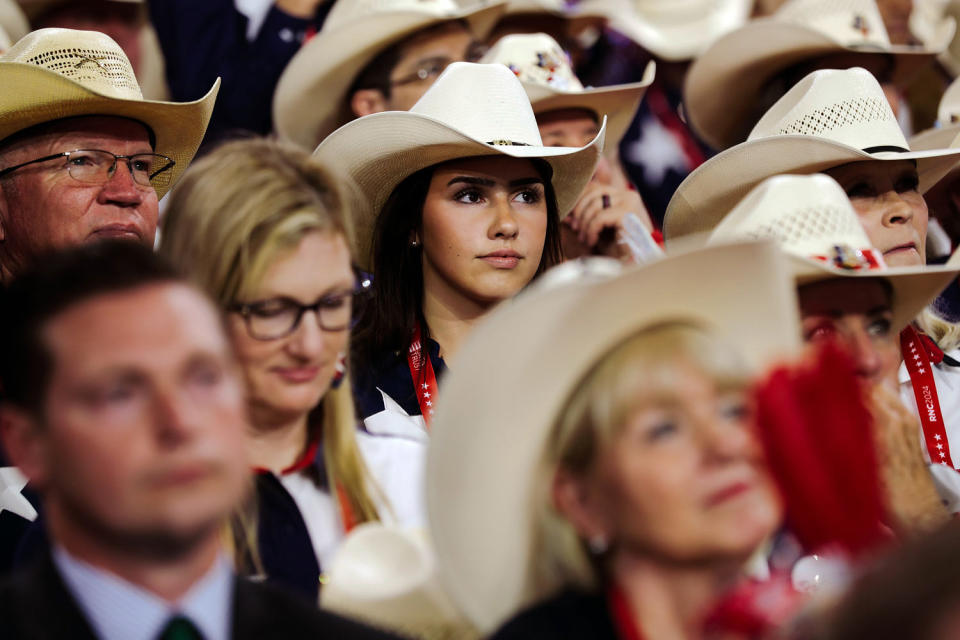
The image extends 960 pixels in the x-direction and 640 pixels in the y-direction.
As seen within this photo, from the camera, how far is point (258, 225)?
101 inches

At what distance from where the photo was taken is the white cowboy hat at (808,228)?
2812 millimetres

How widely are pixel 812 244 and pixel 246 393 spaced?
1174mm

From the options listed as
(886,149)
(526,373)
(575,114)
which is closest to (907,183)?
(886,149)

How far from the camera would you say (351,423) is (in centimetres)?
274

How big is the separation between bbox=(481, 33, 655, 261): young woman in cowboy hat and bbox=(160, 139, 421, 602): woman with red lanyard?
2049mm

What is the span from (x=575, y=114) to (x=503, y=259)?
1.12 m

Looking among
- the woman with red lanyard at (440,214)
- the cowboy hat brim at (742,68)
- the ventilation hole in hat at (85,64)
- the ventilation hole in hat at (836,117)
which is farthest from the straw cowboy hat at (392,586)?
the cowboy hat brim at (742,68)

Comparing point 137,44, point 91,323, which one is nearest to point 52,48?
point 137,44

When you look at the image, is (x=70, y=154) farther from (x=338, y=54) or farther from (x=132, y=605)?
(x=132, y=605)

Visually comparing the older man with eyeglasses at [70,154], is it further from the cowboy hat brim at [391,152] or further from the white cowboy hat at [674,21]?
the white cowboy hat at [674,21]

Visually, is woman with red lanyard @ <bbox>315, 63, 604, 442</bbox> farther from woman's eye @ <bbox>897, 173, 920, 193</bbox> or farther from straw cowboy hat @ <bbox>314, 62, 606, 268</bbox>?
woman's eye @ <bbox>897, 173, 920, 193</bbox>

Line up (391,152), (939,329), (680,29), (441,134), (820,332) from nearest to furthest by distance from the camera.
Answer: (820,332), (441,134), (391,152), (939,329), (680,29)

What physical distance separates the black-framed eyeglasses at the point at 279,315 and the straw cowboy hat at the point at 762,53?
279 centimetres

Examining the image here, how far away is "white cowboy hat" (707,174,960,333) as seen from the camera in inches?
111
